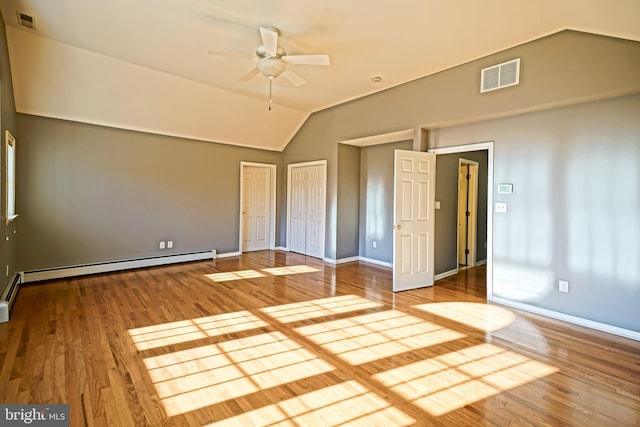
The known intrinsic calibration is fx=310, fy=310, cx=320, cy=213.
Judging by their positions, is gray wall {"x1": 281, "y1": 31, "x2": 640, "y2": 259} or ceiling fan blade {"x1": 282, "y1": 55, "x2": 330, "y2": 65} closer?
gray wall {"x1": 281, "y1": 31, "x2": 640, "y2": 259}

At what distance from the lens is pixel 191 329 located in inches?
125

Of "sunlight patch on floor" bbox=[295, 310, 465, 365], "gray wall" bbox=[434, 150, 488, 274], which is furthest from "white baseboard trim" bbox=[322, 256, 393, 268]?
"sunlight patch on floor" bbox=[295, 310, 465, 365]

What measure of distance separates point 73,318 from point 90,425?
2.08m

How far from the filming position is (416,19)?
321 centimetres

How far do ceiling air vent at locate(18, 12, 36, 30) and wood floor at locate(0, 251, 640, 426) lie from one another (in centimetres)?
328

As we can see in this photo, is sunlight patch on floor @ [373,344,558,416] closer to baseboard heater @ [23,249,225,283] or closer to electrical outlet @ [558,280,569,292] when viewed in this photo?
electrical outlet @ [558,280,569,292]

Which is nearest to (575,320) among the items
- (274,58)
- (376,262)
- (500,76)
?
(500,76)

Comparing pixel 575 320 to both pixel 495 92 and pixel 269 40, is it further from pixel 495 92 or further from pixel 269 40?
pixel 269 40

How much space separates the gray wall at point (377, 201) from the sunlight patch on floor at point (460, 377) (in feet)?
11.3

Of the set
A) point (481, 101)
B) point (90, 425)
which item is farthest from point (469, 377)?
point (481, 101)

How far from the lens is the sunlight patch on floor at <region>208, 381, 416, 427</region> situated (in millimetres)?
1872

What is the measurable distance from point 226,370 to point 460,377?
71.3 inches

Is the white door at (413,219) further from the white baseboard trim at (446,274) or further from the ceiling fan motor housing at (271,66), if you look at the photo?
the ceiling fan motor housing at (271,66)

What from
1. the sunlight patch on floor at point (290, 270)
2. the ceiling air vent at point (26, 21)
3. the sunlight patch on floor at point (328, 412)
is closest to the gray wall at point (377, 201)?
the sunlight patch on floor at point (290, 270)
